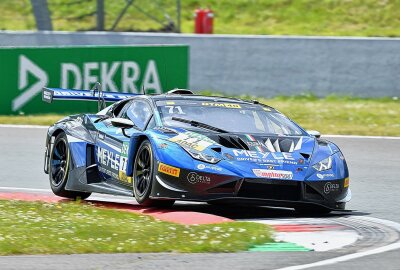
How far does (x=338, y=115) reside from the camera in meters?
21.1

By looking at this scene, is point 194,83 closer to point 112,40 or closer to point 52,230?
point 112,40

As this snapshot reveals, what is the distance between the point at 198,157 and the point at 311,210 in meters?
1.28

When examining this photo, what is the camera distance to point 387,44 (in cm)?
2272

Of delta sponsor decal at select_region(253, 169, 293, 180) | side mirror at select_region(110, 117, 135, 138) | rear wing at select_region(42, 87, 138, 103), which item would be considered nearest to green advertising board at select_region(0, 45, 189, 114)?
rear wing at select_region(42, 87, 138, 103)

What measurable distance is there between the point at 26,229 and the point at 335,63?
581 inches

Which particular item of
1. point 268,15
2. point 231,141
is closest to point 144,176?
point 231,141

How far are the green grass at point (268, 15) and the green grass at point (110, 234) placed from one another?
17765 millimetres

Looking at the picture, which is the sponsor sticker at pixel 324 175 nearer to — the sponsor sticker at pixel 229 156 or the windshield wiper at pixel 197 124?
the sponsor sticker at pixel 229 156

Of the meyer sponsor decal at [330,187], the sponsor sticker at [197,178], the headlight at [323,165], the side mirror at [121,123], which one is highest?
the side mirror at [121,123]

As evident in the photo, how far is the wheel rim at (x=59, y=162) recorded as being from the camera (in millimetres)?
12078

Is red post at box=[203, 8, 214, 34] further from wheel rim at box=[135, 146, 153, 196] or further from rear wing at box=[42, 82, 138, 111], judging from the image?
wheel rim at box=[135, 146, 153, 196]

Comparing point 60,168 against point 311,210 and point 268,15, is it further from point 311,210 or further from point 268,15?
point 268,15

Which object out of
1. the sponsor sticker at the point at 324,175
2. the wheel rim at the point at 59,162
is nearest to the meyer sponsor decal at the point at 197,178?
the sponsor sticker at the point at 324,175

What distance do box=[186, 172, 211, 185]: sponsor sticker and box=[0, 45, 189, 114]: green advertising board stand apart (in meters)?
10.9
